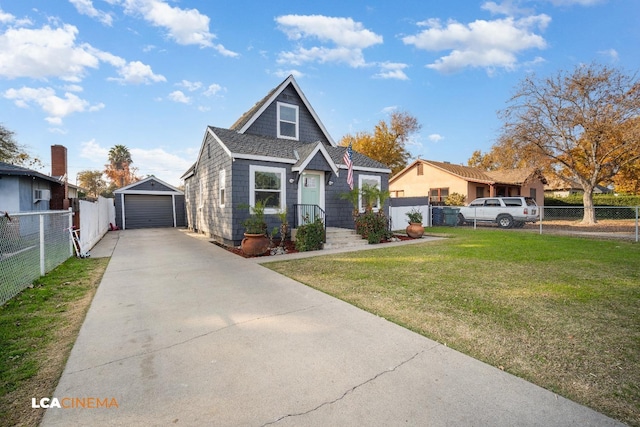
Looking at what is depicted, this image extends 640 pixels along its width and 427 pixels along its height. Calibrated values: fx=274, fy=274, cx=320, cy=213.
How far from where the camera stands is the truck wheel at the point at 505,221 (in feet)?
54.7

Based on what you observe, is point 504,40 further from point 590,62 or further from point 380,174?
point 590,62

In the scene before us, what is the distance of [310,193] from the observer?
1127 centimetres

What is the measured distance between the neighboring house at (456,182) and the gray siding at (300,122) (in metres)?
14.0

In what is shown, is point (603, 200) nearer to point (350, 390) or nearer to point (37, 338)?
point (350, 390)

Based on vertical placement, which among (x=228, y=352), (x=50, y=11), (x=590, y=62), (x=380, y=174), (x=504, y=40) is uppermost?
(x=590, y=62)

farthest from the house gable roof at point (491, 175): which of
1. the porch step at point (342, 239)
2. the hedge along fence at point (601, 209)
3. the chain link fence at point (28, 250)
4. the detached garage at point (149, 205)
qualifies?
the chain link fence at point (28, 250)

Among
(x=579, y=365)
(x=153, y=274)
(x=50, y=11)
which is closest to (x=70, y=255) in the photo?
(x=153, y=274)

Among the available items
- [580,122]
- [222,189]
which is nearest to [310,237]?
[222,189]

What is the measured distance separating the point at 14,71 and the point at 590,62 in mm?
32275

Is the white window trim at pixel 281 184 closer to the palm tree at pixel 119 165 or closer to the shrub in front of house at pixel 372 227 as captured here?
the shrub in front of house at pixel 372 227

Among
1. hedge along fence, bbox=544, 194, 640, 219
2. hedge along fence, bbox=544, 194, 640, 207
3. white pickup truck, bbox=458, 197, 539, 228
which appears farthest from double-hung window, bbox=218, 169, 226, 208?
hedge along fence, bbox=544, 194, 640, 207

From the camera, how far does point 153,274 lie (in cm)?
611

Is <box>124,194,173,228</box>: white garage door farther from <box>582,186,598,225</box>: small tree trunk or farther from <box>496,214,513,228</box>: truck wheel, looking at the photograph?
<box>582,186,598,225</box>: small tree trunk

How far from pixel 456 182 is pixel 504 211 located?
7.91 m
